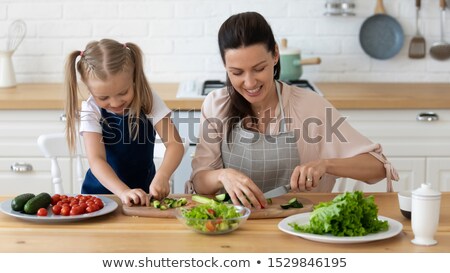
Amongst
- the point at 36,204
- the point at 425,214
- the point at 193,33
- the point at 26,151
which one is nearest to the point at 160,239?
the point at 36,204

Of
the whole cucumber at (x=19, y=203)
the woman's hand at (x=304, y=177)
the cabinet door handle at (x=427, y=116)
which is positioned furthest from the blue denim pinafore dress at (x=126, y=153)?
the cabinet door handle at (x=427, y=116)

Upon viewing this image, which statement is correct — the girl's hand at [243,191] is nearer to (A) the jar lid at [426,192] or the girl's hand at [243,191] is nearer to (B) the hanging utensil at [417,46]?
(A) the jar lid at [426,192]

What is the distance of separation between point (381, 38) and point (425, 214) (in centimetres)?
240

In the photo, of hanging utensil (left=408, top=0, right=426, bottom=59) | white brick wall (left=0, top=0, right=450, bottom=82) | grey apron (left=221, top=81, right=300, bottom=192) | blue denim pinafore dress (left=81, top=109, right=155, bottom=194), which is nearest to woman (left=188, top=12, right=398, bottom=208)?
grey apron (left=221, top=81, right=300, bottom=192)

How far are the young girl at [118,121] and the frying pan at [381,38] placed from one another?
5.59 ft

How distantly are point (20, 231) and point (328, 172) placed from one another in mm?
947

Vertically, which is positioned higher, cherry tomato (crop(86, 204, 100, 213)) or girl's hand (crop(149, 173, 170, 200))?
girl's hand (crop(149, 173, 170, 200))

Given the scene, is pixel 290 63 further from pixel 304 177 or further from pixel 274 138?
pixel 304 177

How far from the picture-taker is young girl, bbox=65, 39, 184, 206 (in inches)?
97.0

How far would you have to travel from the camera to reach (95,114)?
8.64ft

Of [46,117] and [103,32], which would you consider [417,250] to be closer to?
[46,117]

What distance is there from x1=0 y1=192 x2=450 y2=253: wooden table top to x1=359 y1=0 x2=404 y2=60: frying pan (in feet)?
6.85

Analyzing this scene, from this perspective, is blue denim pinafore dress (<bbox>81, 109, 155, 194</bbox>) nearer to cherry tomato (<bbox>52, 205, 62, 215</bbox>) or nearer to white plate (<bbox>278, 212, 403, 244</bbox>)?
cherry tomato (<bbox>52, 205, 62, 215</bbox>)

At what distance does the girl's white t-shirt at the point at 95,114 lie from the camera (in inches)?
102
